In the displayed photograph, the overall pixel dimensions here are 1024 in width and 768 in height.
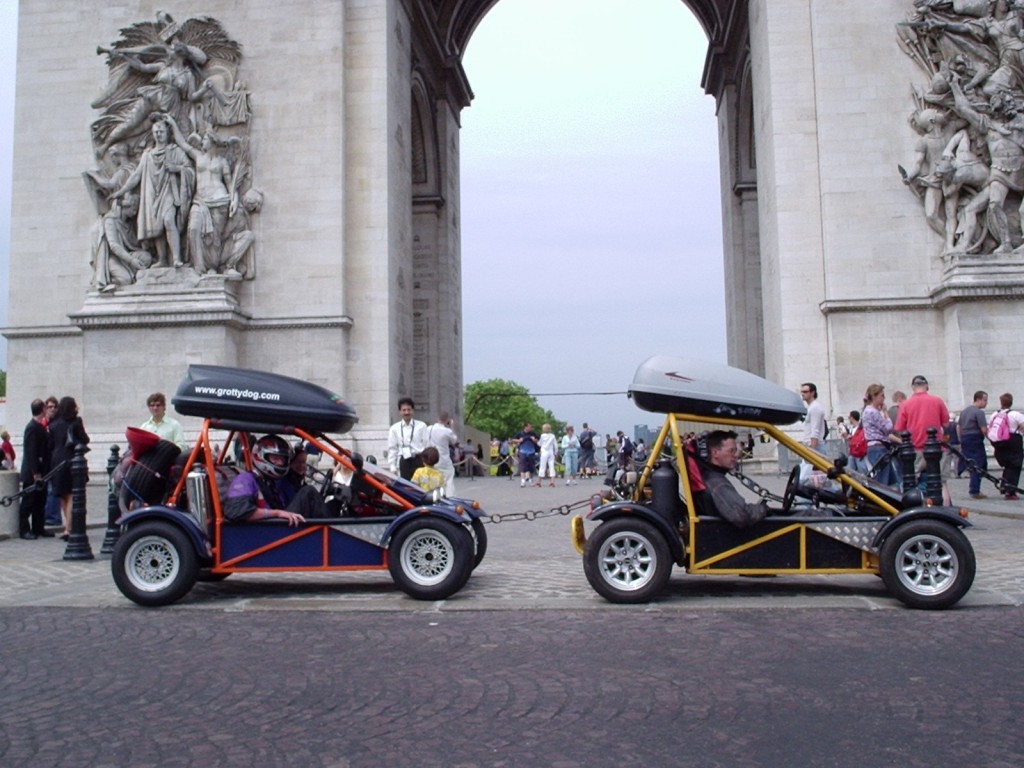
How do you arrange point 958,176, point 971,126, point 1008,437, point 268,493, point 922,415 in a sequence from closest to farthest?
point 268,493 → point 922,415 → point 1008,437 → point 958,176 → point 971,126

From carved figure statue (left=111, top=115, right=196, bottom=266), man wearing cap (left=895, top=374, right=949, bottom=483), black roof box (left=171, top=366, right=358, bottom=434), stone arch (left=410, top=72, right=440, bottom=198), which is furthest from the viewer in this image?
stone arch (left=410, top=72, right=440, bottom=198)

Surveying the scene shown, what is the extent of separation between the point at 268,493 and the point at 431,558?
1.28 m

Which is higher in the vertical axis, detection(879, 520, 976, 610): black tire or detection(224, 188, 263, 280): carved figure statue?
detection(224, 188, 263, 280): carved figure statue

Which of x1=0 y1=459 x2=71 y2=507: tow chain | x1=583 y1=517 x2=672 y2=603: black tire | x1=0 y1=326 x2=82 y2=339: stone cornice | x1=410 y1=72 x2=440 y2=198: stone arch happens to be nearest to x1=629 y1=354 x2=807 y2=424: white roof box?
x1=583 y1=517 x2=672 y2=603: black tire

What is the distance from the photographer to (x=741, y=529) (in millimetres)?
6898

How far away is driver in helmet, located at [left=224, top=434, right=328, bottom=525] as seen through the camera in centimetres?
723

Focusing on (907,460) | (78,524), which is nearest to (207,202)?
(78,524)

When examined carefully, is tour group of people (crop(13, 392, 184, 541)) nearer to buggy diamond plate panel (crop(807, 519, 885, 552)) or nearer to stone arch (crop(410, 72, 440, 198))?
buggy diamond plate panel (crop(807, 519, 885, 552))

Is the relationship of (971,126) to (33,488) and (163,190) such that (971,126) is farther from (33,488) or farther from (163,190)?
(33,488)

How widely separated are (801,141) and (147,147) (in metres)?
12.7

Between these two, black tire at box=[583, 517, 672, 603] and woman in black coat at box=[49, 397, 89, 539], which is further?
woman in black coat at box=[49, 397, 89, 539]

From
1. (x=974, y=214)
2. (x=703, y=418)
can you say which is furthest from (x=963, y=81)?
(x=703, y=418)

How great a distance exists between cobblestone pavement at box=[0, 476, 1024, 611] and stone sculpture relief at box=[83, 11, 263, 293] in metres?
10.5

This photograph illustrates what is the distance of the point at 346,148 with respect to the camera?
21078mm
